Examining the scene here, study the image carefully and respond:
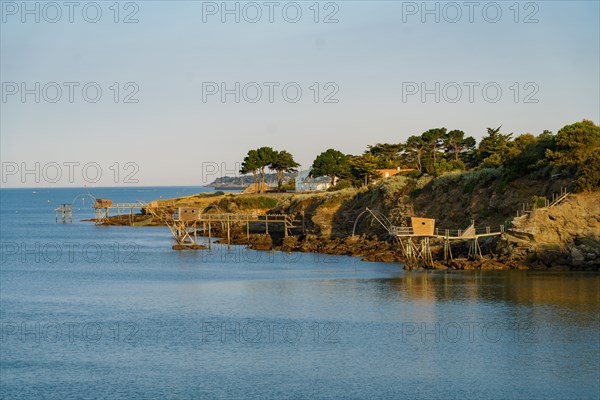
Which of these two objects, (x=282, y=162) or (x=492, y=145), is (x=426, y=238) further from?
A: (x=282, y=162)

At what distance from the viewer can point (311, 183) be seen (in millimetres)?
145000

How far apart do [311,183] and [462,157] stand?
1086 inches

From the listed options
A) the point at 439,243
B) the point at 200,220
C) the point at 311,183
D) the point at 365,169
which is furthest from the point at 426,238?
the point at 311,183

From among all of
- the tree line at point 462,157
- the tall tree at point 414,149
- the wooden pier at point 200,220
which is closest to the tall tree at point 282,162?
the tree line at point 462,157

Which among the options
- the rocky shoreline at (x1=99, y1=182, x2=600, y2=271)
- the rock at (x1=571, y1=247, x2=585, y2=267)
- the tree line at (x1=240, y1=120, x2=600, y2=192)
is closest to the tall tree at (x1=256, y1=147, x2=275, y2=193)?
the tree line at (x1=240, y1=120, x2=600, y2=192)

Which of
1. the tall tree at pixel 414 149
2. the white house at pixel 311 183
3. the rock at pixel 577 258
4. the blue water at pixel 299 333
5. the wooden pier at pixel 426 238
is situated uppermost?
the tall tree at pixel 414 149

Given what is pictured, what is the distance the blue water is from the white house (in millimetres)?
69751

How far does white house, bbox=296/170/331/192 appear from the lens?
5620 inches

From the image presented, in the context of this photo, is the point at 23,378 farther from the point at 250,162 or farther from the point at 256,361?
the point at 250,162

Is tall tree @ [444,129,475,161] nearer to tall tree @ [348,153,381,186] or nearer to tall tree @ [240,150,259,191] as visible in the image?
Result: tall tree @ [348,153,381,186]

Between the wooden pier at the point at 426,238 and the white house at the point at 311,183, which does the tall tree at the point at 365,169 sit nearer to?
the white house at the point at 311,183

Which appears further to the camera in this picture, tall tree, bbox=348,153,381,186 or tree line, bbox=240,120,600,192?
tall tree, bbox=348,153,381,186

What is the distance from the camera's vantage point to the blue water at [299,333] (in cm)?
3403

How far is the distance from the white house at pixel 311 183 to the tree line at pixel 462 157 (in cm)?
238
